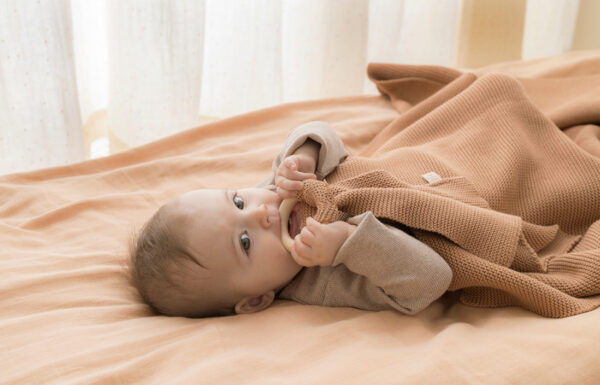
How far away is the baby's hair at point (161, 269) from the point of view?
826mm

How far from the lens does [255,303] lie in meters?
0.88

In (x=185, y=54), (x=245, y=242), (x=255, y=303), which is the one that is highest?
(x=185, y=54)

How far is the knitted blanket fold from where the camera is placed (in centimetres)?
81

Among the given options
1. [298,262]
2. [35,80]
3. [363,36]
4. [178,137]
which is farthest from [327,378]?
[363,36]

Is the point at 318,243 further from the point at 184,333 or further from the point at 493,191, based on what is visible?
the point at 493,191

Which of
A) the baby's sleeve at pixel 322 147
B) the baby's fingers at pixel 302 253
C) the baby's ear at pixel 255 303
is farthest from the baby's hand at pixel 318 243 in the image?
the baby's sleeve at pixel 322 147

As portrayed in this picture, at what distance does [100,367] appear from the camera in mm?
679

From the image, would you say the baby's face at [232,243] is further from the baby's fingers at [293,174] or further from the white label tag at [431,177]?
the white label tag at [431,177]

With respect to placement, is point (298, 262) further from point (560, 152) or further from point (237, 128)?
point (237, 128)

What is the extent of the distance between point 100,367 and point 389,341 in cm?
37

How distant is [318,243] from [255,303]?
0.54 feet

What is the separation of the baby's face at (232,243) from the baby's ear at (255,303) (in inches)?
0.5

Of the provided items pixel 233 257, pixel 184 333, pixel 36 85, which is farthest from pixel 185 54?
pixel 184 333

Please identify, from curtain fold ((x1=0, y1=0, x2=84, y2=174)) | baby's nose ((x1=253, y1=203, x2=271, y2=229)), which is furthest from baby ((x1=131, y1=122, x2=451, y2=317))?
curtain fold ((x1=0, y1=0, x2=84, y2=174))
